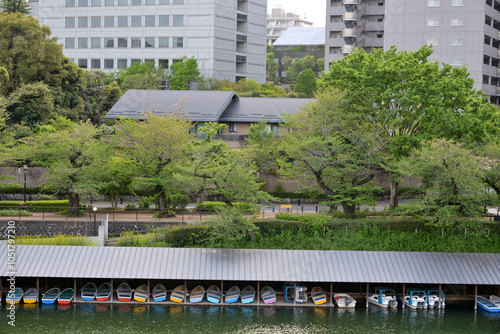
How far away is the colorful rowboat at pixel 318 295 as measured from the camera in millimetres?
36812

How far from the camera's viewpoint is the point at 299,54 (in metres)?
165

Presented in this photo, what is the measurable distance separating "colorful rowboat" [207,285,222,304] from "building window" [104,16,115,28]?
Result: 7972 centimetres

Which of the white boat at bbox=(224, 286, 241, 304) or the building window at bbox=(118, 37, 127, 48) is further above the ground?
the building window at bbox=(118, 37, 127, 48)

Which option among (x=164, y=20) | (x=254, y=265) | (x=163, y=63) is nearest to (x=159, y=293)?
(x=254, y=265)

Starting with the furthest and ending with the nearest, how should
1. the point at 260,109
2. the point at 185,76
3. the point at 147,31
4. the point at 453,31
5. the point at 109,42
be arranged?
the point at 109,42 < the point at 147,31 < the point at 185,76 < the point at 453,31 < the point at 260,109

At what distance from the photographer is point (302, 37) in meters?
180

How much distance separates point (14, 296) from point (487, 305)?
3000 cm

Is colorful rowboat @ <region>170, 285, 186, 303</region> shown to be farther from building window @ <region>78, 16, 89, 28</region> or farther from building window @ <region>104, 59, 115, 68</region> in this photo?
building window @ <region>78, 16, 89, 28</region>

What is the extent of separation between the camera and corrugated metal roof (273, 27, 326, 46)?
175250 millimetres

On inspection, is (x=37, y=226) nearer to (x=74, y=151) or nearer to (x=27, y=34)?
(x=74, y=151)

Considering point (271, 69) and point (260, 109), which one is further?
point (271, 69)

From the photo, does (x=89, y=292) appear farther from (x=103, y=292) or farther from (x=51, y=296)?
(x=51, y=296)

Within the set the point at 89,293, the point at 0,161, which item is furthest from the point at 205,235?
the point at 0,161

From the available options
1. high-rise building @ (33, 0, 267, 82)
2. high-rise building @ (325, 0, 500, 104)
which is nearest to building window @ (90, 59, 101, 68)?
high-rise building @ (33, 0, 267, 82)
